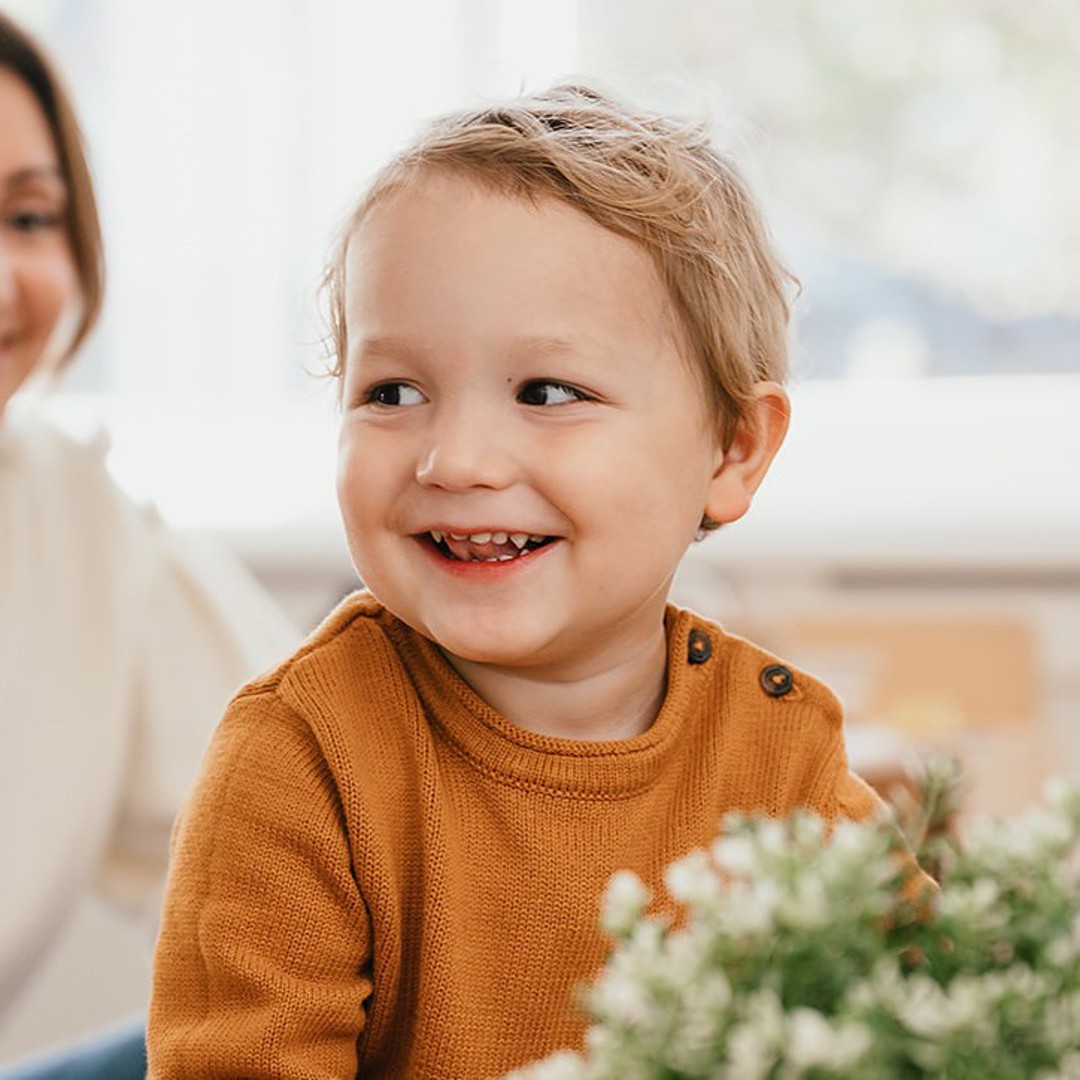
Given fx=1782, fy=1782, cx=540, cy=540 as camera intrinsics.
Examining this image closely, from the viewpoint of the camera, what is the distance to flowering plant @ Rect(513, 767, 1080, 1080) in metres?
0.49

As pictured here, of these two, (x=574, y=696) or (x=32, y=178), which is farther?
(x=32, y=178)

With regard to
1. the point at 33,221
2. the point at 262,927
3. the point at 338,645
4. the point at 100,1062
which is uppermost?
the point at 33,221

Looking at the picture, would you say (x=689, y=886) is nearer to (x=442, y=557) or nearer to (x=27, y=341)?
(x=442, y=557)

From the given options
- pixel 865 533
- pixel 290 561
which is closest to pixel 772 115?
pixel 865 533

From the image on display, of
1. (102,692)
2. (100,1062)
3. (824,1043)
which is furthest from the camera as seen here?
(102,692)

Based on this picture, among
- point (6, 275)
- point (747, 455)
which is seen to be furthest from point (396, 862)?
point (6, 275)

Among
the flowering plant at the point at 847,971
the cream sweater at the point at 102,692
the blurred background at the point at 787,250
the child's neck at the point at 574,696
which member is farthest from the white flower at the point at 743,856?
the blurred background at the point at 787,250

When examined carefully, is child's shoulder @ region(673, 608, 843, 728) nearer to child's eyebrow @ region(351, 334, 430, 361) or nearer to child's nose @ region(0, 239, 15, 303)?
child's eyebrow @ region(351, 334, 430, 361)

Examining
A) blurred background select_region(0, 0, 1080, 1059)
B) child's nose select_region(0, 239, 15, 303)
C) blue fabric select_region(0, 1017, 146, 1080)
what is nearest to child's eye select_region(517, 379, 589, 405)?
A: blue fabric select_region(0, 1017, 146, 1080)

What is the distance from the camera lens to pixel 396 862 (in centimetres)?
96

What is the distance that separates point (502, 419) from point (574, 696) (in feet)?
0.67

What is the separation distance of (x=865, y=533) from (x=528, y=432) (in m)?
2.66

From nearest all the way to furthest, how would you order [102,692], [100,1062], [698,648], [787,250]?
[698,648] → [100,1062] → [102,692] → [787,250]

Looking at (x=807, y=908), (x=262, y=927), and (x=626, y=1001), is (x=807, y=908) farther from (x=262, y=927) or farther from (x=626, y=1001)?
(x=262, y=927)
